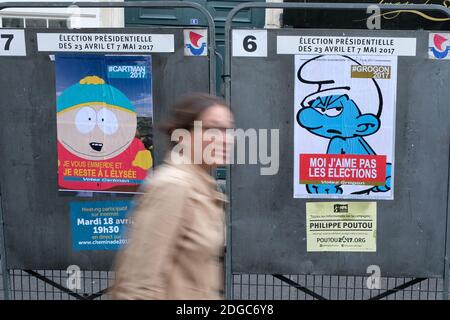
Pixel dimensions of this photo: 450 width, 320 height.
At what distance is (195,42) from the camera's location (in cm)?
386

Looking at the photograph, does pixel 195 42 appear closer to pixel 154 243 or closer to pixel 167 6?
pixel 167 6

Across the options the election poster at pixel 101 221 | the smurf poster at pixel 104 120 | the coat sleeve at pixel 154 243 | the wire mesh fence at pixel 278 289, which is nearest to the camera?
the coat sleeve at pixel 154 243

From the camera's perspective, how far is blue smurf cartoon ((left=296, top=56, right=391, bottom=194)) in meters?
3.83

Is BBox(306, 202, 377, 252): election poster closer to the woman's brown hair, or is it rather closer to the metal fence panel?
the metal fence panel

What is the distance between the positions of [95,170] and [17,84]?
2.63ft

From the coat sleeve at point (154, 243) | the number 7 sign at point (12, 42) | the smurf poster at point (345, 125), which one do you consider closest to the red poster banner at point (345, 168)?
the smurf poster at point (345, 125)

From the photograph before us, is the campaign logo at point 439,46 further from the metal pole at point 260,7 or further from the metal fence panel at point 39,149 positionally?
the metal fence panel at point 39,149

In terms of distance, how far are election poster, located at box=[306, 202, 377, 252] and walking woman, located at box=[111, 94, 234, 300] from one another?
1.74 m

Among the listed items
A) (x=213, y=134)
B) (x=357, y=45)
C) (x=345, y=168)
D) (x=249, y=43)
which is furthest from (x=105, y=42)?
(x=213, y=134)

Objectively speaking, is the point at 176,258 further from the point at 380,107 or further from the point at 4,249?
the point at 4,249

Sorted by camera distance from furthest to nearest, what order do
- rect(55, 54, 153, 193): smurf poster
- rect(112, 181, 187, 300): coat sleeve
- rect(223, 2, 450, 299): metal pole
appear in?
1. rect(55, 54, 153, 193): smurf poster
2. rect(223, 2, 450, 299): metal pole
3. rect(112, 181, 187, 300): coat sleeve

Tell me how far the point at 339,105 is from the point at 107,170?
164cm

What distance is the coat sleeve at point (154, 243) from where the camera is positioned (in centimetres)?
207

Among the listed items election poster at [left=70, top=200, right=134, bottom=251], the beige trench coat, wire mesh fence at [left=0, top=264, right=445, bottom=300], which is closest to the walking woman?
the beige trench coat
